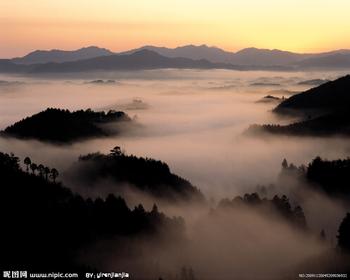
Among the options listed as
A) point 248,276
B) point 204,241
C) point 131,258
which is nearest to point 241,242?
point 204,241

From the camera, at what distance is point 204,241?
158 m

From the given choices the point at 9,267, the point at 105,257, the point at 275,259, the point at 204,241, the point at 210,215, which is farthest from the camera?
the point at 210,215

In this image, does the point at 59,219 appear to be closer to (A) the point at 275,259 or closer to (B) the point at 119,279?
(B) the point at 119,279

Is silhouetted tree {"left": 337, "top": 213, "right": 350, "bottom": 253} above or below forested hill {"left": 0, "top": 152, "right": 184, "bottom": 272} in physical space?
below

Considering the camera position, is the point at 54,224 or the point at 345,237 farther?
the point at 345,237

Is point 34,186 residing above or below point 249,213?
above

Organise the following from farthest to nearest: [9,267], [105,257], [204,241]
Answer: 1. [204,241]
2. [105,257]
3. [9,267]

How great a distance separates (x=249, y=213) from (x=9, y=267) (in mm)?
90507

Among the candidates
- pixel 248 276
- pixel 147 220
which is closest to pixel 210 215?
pixel 147 220

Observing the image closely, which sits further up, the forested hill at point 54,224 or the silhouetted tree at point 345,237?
the forested hill at point 54,224

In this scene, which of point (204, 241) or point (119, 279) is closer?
point (119, 279)

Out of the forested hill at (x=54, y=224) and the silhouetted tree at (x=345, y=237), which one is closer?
the forested hill at (x=54, y=224)

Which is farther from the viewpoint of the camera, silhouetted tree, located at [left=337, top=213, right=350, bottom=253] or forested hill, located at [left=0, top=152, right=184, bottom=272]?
silhouetted tree, located at [left=337, top=213, right=350, bottom=253]

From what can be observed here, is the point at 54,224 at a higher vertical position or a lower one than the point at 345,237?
higher
